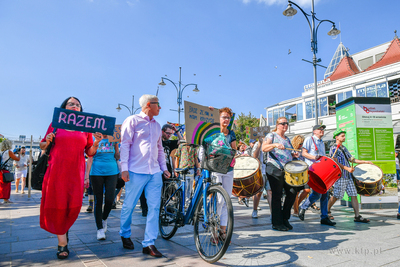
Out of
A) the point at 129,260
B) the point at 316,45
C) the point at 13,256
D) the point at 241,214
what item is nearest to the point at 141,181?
the point at 129,260

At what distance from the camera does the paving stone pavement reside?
128 inches

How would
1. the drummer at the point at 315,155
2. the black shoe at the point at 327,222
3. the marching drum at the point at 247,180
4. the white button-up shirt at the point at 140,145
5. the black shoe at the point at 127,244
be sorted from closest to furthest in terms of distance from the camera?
1. the white button-up shirt at the point at 140,145
2. the black shoe at the point at 127,244
3. the marching drum at the point at 247,180
4. the black shoe at the point at 327,222
5. the drummer at the point at 315,155

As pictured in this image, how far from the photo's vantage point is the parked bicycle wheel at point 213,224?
3104mm

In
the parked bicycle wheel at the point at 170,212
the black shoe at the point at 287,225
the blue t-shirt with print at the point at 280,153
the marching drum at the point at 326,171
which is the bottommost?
the black shoe at the point at 287,225

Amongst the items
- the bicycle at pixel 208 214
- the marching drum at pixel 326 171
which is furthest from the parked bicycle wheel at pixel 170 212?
the marching drum at pixel 326 171

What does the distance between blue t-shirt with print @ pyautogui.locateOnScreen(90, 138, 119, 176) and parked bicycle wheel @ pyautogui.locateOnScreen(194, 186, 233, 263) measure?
1803 millimetres

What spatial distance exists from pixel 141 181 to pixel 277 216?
8.87ft

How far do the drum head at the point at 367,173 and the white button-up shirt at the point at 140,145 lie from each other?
4.67 m

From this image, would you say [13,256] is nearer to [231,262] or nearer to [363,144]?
[231,262]

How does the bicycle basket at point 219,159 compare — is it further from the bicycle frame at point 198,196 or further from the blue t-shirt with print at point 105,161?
the blue t-shirt with print at point 105,161

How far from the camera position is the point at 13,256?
3438 millimetres

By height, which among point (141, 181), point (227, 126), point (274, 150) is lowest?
point (141, 181)

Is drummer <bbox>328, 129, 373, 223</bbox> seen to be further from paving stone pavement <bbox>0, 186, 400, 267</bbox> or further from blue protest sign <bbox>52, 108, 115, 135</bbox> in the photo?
blue protest sign <bbox>52, 108, 115, 135</bbox>

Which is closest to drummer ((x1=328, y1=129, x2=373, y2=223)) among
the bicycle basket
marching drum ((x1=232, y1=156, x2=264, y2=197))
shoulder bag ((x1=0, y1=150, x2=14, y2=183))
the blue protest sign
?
marching drum ((x1=232, y1=156, x2=264, y2=197))
